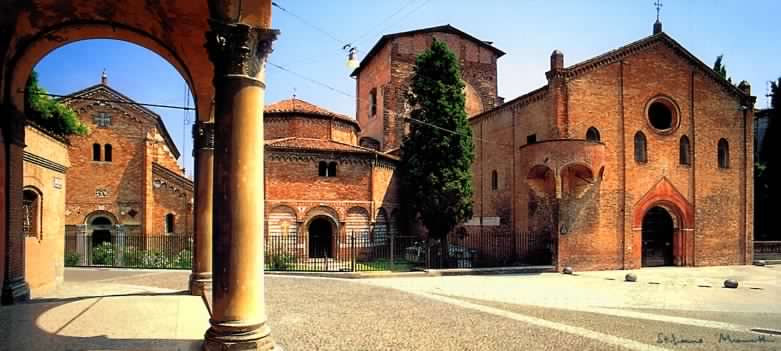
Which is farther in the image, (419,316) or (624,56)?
(624,56)

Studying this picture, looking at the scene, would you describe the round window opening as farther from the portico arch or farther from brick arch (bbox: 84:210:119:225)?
brick arch (bbox: 84:210:119:225)

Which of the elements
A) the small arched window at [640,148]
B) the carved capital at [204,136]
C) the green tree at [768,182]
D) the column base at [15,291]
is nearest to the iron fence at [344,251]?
the small arched window at [640,148]

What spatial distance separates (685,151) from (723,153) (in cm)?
241

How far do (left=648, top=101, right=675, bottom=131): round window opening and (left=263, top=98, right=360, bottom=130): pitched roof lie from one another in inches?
629

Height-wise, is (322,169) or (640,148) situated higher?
(640,148)

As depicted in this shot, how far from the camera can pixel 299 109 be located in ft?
89.1

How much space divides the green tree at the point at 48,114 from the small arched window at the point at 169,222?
6682 millimetres

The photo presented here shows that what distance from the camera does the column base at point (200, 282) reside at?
8.95 meters

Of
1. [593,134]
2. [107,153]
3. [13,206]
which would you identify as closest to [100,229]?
[107,153]

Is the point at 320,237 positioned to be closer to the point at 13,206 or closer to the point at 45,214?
the point at 45,214

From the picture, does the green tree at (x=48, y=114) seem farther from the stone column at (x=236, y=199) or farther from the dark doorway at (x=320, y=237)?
the stone column at (x=236, y=199)

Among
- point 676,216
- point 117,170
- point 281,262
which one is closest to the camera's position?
point 281,262

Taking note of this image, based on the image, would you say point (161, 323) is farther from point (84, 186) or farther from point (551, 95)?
point (84, 186)

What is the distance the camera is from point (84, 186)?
82.4 feet
